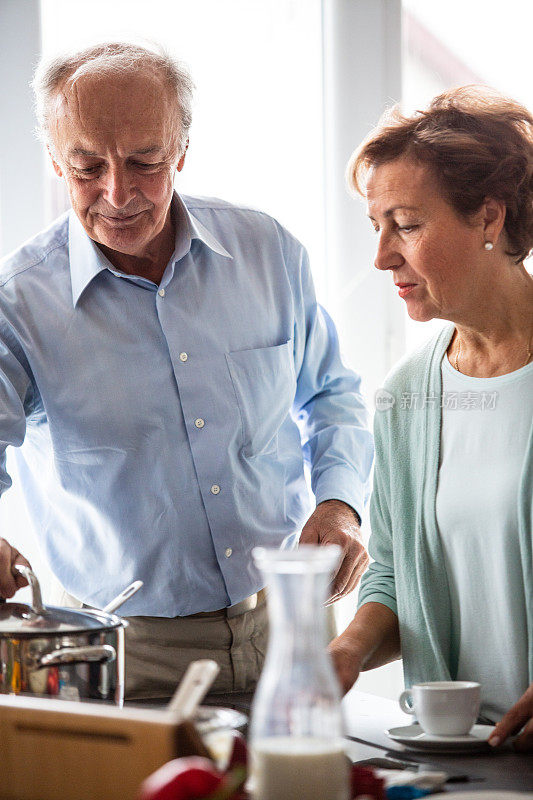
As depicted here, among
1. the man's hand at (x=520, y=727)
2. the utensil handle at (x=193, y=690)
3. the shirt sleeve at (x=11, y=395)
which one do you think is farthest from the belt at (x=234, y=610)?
the utensil handle at (x=193, y=690)

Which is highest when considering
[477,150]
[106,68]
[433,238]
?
[106,68]

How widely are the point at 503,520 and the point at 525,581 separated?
10 cm

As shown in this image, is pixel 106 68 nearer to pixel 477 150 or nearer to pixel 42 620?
pixel 477 150

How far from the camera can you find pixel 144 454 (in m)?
2.02

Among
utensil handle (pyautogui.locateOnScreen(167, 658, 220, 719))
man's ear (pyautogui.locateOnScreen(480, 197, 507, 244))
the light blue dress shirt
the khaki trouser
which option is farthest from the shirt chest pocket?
utensil handle (pyautogui.locateOnScreen(167, 658, 220, 719))

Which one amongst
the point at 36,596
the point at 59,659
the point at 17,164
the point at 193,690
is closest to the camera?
the point at 193,690

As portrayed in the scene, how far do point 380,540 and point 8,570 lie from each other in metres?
0.68

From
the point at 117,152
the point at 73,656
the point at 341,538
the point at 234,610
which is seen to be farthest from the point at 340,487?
the point at 73,656

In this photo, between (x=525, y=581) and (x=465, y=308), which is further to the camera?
(x=465, y=308)

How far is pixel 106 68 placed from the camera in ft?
6.49

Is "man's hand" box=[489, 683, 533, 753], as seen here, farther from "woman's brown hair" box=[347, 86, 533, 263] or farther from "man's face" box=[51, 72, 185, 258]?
"man's face" box=[51, 72, 185, 258]

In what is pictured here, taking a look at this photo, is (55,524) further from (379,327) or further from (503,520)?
(379,327)

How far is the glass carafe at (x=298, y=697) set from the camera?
2.98ft

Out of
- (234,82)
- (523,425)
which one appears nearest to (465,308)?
(523,425)
